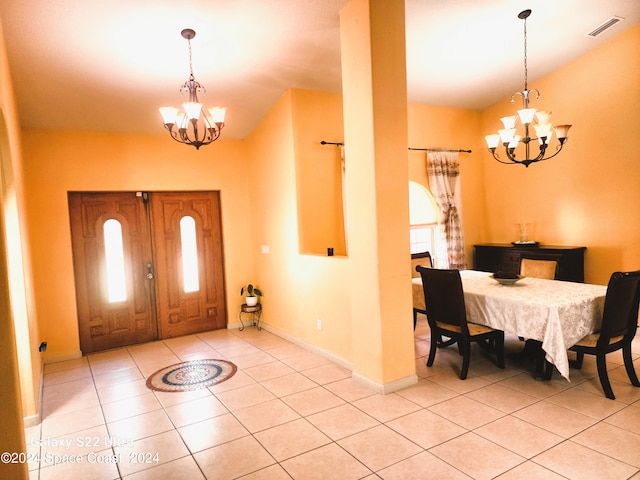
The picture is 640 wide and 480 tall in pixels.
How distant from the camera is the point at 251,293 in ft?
18.9

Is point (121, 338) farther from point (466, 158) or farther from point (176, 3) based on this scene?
point (466, 158)

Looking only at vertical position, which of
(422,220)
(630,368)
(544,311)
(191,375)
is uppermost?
(422,220)

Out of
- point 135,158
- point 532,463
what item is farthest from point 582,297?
point 135,158

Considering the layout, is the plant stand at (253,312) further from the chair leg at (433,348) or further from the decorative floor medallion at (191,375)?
the chair leg at (433,348)

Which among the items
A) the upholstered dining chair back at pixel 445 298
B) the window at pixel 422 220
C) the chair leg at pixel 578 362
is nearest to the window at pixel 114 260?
the upholstered dining chair back at pixel 445 298

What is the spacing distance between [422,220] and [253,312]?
118 inches

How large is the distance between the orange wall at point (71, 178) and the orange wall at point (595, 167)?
4472 mm

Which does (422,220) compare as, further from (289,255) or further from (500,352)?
(500,352)

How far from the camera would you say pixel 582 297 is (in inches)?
131

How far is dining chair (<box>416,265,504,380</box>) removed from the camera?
3551 millimetres

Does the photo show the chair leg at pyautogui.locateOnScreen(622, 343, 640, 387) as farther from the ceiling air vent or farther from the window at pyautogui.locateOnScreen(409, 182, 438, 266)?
the ceiling air vent

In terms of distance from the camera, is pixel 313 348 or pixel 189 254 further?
pixel 189 254

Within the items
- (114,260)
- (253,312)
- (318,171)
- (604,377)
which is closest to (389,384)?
(604,377)

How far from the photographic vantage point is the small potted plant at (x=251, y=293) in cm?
566
